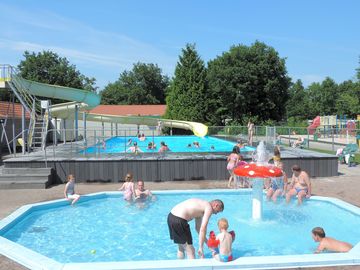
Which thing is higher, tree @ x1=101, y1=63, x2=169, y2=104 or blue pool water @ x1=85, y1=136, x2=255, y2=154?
tree @ x1=101, y1=63, x2=169, y2=104

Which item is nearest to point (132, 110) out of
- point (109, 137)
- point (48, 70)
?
point (48, 70)

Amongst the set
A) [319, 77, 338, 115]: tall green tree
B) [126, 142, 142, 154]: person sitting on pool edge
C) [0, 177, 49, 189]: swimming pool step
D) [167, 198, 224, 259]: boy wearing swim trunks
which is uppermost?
[319, 77, 338, 115]: tall green tree

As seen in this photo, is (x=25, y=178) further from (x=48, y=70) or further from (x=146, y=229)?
(x=48, y=70)

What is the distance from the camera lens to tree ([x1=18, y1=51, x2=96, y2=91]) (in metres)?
58.2

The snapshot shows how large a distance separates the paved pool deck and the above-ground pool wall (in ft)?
1.29

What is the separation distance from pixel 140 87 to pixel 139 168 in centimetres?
7336

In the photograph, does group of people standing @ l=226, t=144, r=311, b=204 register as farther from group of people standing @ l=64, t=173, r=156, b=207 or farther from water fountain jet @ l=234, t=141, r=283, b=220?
group of people standing @ l=64, t=173, r=156, b=207

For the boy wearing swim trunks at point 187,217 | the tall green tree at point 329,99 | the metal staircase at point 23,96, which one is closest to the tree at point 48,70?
the metal staircase at point 23,96

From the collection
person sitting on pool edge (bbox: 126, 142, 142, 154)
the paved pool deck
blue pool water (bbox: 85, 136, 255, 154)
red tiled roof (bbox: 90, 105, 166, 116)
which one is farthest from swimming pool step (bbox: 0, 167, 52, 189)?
red tiled roof (bbox: 90, 105, 166, 116)

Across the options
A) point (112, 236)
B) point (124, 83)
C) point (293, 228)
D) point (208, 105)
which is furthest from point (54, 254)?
point (124, 83)

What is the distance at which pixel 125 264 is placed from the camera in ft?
18.4

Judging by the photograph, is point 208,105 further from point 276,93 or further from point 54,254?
point 54,254

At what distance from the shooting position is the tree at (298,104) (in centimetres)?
10538

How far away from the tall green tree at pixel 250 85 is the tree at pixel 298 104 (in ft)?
145
